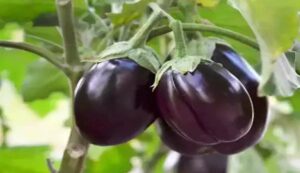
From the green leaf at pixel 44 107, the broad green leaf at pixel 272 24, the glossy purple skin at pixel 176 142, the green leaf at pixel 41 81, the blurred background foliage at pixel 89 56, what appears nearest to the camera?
the broad green leaf at pixel 272 24

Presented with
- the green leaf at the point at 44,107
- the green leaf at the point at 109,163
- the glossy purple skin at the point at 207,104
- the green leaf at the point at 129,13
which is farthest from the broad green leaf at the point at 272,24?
the green leaf at the point at 44,107

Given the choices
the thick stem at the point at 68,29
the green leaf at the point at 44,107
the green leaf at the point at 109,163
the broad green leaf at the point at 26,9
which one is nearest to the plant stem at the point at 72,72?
the thick stem at the point at 68,29

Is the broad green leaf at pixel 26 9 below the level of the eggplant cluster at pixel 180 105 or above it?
below

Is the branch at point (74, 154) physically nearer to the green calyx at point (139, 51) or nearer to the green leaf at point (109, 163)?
the green calyx at point (139, 51)

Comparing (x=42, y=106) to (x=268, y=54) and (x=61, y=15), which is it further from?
(x=268, y=54)

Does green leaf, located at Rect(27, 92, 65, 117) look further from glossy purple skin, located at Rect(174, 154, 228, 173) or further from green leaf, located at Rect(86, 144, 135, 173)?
glossy purple skin, located at Rect(174, 154, 228, 173)

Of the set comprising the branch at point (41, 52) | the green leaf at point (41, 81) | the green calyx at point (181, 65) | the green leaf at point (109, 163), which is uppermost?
the green calyx at point (181, 65)

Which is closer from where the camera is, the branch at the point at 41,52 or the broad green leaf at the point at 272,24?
the broad green leaf at the point at 272,24

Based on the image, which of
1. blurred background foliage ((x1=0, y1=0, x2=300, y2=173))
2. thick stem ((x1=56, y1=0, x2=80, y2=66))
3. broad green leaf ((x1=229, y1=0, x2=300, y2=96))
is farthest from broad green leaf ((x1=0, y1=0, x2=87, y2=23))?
broad green leaf ((x1=229, y1=0, x2=300, y2=96))

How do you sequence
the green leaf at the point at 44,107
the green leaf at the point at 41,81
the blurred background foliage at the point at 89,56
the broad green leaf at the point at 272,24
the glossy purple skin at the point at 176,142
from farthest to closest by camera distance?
the green leaf at the point at 44,107
the green leaf at the point at 41,81
the blurred background foliage at the point at 89,56
the glossy purple skin at the point at 176,142
the broad green leaf at the point at 272,24
